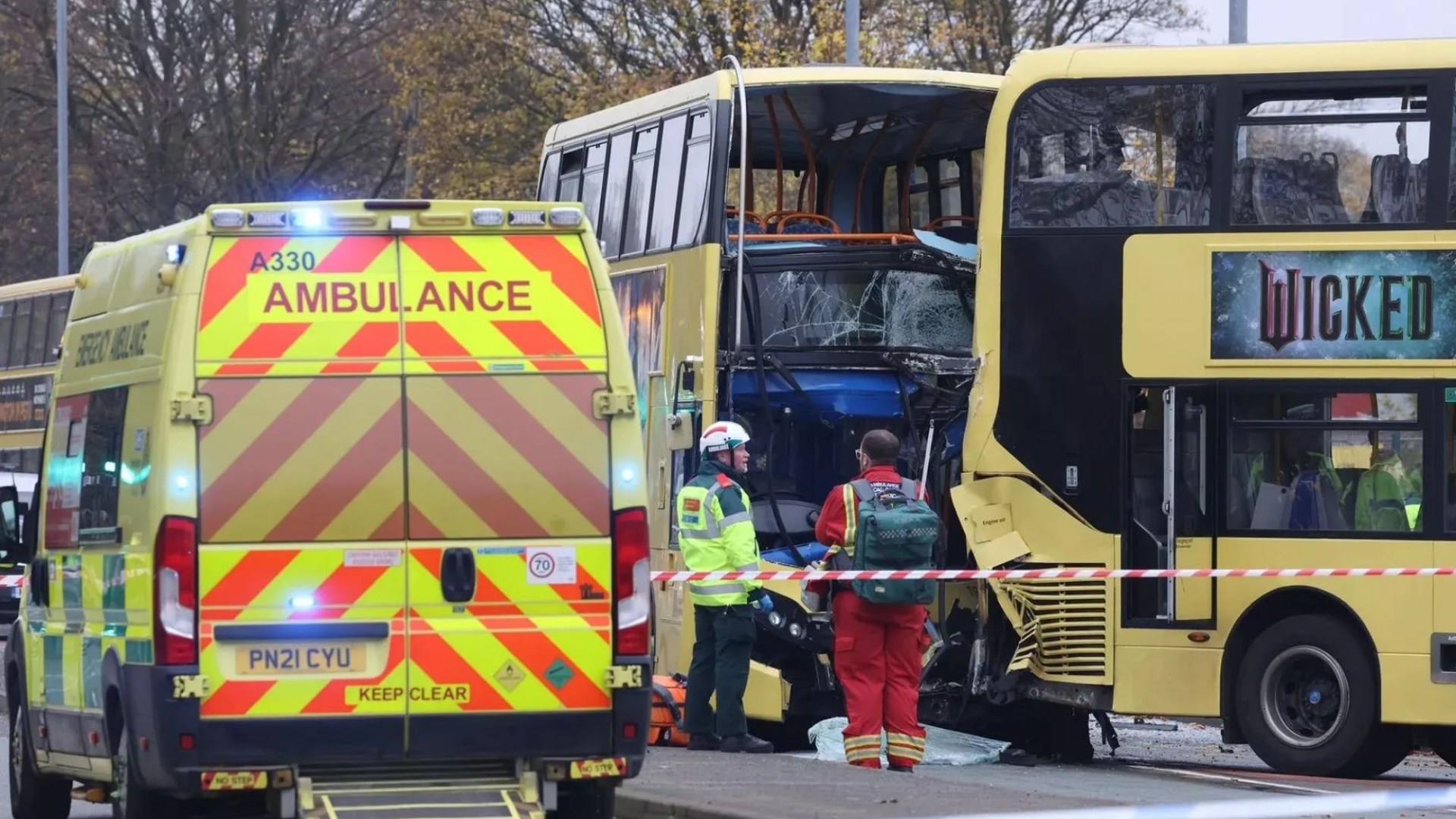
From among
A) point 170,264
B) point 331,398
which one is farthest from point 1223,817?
point 170,264

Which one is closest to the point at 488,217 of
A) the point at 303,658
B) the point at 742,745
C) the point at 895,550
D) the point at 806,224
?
the point at 303,658

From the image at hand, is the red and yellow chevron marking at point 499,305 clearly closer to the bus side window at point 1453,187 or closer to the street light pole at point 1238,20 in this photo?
the bus side window at point 1453,187

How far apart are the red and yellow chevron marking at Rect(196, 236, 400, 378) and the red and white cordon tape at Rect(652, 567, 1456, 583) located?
4416 mm

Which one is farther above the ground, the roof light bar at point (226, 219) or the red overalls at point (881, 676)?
the roof light bar at point (226, 219)

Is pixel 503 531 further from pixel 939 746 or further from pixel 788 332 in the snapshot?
pixel 788 332

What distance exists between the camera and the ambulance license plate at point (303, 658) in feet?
28.3

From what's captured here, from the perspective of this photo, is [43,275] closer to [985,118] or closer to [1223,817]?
[985,118]

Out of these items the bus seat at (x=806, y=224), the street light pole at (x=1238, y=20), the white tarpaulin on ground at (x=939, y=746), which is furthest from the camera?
the street light pole at (x=1238, y=20)

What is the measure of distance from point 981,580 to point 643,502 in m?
5.52

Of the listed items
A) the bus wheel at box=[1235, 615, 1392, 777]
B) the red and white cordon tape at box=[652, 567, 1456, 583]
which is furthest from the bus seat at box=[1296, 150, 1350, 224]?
the bus wheel at box=[1235, 615, 1392, 777]

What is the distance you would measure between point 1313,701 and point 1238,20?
30.0 ft

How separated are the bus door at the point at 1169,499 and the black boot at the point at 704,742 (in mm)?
2297

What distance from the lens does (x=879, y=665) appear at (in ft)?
41.8

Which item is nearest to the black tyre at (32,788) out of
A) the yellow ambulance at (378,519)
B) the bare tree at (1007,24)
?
the yellow ambulance at (378,519)
